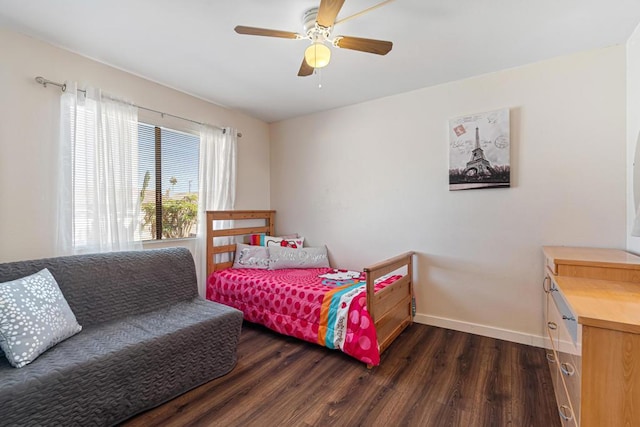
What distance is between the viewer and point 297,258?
10.8 ft

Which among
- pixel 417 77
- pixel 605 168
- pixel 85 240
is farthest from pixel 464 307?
pixel 85 240

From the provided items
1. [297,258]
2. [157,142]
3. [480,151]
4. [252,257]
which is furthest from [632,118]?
[157,142]

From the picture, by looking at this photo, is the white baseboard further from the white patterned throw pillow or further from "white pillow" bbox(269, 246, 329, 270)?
the white patterned throw pillow

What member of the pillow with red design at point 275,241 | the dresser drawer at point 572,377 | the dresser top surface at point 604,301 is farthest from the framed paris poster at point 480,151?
the pillow with red design at point 275,241

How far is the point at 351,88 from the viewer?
9.49 ft

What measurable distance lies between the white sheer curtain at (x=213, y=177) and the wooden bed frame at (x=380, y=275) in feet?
0.29

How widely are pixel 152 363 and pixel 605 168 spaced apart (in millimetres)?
3361

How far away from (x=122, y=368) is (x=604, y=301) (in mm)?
2246

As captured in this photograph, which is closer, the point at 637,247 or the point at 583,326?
the point at 583,326

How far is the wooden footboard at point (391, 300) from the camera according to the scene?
6.95 ft

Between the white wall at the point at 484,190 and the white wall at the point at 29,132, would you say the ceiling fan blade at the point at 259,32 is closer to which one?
the white wall at the point at 29,132

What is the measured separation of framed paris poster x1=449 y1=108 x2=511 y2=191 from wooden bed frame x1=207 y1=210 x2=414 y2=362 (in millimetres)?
891

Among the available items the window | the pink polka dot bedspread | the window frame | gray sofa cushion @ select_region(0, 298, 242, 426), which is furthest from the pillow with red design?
gray sofa cushion @ select_region(0, 298, 242, 426)

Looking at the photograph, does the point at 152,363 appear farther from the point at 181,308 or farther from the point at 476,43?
the point at 476,43
